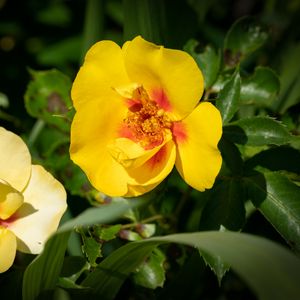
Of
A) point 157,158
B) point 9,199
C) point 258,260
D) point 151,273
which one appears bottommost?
point 151,273

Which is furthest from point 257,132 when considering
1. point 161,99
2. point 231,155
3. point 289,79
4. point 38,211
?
point 289,79

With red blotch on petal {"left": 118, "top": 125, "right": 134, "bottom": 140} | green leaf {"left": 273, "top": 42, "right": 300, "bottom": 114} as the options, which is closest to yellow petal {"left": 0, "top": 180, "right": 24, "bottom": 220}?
red blotch on petal {"left": 118, "top": 125, "right": 134, "bottom": 140}

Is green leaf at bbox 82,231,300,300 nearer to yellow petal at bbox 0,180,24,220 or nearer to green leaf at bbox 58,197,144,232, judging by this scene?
green leaf at bbox 58,197,144,232

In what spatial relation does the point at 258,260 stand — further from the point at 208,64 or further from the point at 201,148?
the point at 208,64

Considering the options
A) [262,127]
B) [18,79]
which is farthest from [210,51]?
[18,79]

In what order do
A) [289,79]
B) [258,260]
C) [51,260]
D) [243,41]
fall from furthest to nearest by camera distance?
[289,79], [243,41], [51,260], [258,260]

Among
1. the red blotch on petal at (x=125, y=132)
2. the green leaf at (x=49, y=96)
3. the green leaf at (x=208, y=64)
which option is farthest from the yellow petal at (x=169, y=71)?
the green leaf at (x=49, y=96)

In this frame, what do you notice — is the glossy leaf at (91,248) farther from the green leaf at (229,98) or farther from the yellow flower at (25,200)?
the green leaf at (229,98)
